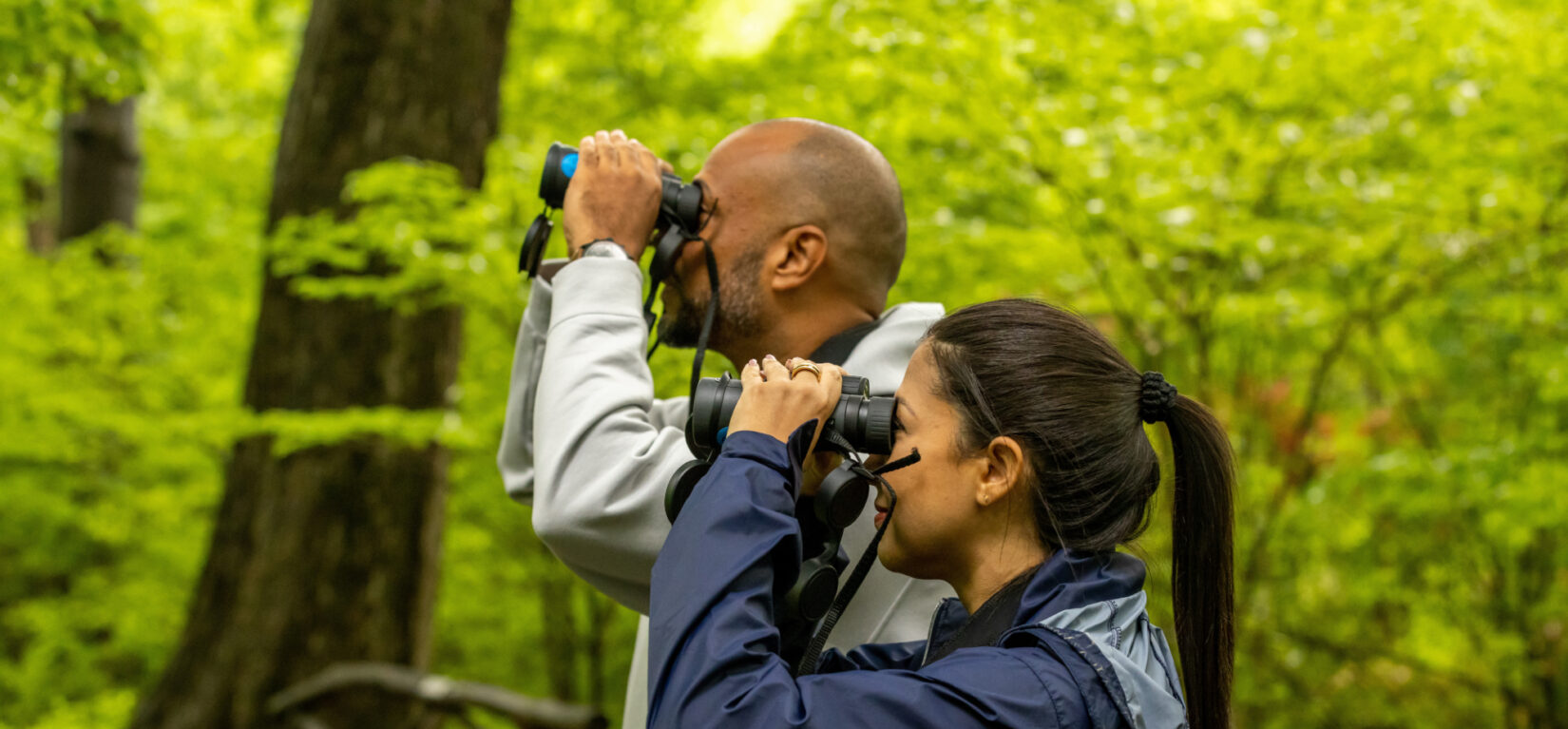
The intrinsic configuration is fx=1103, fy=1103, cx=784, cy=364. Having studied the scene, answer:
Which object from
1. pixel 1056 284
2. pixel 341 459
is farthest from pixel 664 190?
pixel 1056 284

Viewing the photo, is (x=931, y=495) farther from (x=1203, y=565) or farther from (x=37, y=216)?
(x=37, y=216)

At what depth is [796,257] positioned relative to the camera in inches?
74.4

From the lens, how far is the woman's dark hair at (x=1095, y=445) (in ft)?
4.60

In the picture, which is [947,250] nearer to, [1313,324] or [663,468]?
[1313,324]

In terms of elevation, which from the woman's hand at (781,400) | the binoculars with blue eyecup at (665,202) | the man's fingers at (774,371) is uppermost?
the binoculars with blue eyecup at (665,202)

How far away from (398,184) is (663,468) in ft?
7.94

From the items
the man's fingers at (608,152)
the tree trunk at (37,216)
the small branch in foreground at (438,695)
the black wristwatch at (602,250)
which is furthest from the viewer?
the tree trunk at (37,216)

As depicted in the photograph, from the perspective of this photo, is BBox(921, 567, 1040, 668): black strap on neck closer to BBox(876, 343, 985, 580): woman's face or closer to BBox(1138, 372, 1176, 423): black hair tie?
BBox(876, 343, 985, 580): woman's face

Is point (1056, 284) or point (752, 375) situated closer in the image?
point (752, 375)

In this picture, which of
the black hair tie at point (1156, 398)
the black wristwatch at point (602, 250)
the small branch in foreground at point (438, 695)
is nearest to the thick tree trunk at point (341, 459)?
the small branch in foreground at point (438, 695)

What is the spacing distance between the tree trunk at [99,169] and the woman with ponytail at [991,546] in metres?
7.78

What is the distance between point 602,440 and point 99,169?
7.76 m

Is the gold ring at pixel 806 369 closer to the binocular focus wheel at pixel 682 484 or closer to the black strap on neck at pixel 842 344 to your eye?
the binocular focus wheel at pixel 682 484

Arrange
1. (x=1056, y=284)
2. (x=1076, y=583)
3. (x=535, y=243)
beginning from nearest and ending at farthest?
(x=1076, y=583) < (x=535, y=243) < (x=1056, y=284)
